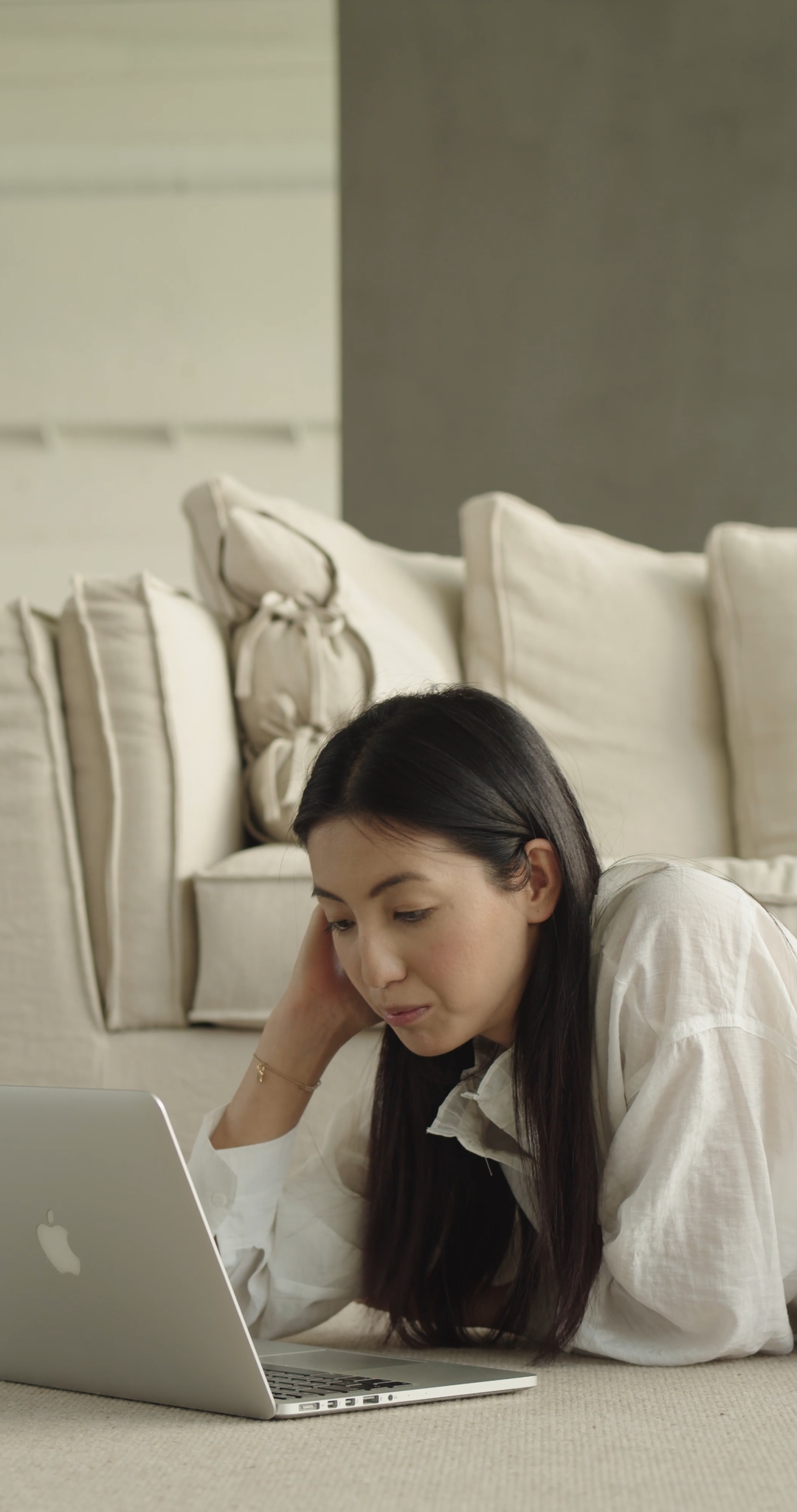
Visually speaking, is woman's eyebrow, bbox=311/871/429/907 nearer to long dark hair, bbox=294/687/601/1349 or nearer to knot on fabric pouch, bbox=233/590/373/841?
long dark hair, bbox=294/687/601/1349

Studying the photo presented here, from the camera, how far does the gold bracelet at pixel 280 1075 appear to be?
102 centimetres

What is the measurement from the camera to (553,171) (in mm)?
2541

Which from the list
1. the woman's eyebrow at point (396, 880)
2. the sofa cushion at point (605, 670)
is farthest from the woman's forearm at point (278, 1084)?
the sofa cushion at point (605, 670)

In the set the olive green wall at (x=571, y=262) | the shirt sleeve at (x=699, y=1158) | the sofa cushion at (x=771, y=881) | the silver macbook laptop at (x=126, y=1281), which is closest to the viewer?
the silver macbook laptop at (x=126, y=1281)

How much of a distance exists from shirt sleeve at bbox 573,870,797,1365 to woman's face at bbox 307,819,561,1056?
0.28 ft

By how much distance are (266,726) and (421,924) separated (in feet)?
2.55

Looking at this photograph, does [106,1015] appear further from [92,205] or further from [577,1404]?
[92,205]

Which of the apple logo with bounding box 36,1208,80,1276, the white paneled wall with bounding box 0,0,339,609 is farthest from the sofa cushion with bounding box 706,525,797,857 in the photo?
the white paneled wall with bounding box 0,0,339,609

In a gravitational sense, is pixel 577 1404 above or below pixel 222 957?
above

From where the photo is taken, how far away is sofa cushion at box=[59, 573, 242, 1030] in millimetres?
1372

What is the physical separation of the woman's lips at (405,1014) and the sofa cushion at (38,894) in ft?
1.94

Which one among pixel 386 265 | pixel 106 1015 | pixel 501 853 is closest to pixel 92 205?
pixel 386 265

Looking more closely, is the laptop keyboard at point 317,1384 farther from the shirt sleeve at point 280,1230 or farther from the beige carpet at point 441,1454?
the shirt sleeve at point 280,1230

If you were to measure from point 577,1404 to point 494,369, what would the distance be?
6.97 feet
